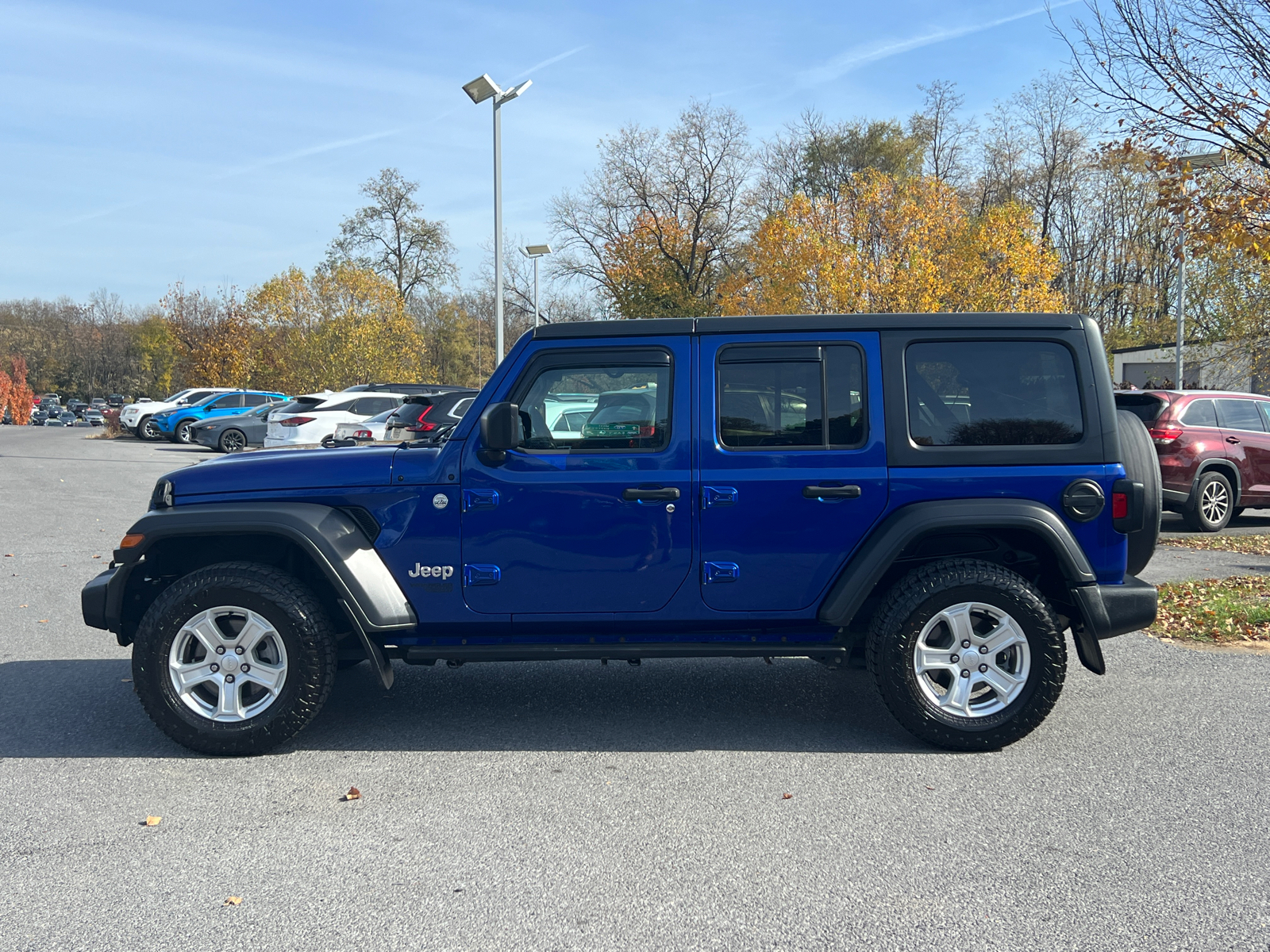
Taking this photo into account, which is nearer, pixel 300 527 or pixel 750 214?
pixel 300 527

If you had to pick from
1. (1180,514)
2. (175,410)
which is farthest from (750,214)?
(1180,514)

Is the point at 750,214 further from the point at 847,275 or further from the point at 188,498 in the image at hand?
the point at 188,498

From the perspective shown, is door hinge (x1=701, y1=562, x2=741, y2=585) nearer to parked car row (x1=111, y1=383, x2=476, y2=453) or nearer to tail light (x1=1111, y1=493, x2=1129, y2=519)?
parked car row (x1=111, y1=383, x2=476, y2=453)

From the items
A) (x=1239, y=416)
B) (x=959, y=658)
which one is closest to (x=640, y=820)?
(x=959, y=658)

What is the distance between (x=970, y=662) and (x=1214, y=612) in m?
3.79

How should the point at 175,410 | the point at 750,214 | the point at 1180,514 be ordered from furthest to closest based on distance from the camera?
the point at 750,214, the point at 175,410, the point at 1180,514

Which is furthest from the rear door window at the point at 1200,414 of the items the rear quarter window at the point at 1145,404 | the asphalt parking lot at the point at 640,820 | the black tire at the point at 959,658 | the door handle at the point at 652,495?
the door handle at the point at 652,495

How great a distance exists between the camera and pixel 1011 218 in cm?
2909

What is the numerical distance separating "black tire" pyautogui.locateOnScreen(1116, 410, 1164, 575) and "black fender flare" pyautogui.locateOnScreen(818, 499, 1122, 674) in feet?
1.22

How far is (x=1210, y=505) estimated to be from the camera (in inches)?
481

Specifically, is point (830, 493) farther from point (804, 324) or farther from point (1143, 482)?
point (1143, 482)

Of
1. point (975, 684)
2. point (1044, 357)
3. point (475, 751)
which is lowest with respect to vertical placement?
point (475, 751)

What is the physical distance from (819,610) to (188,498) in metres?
2.94

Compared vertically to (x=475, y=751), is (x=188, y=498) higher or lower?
higher
